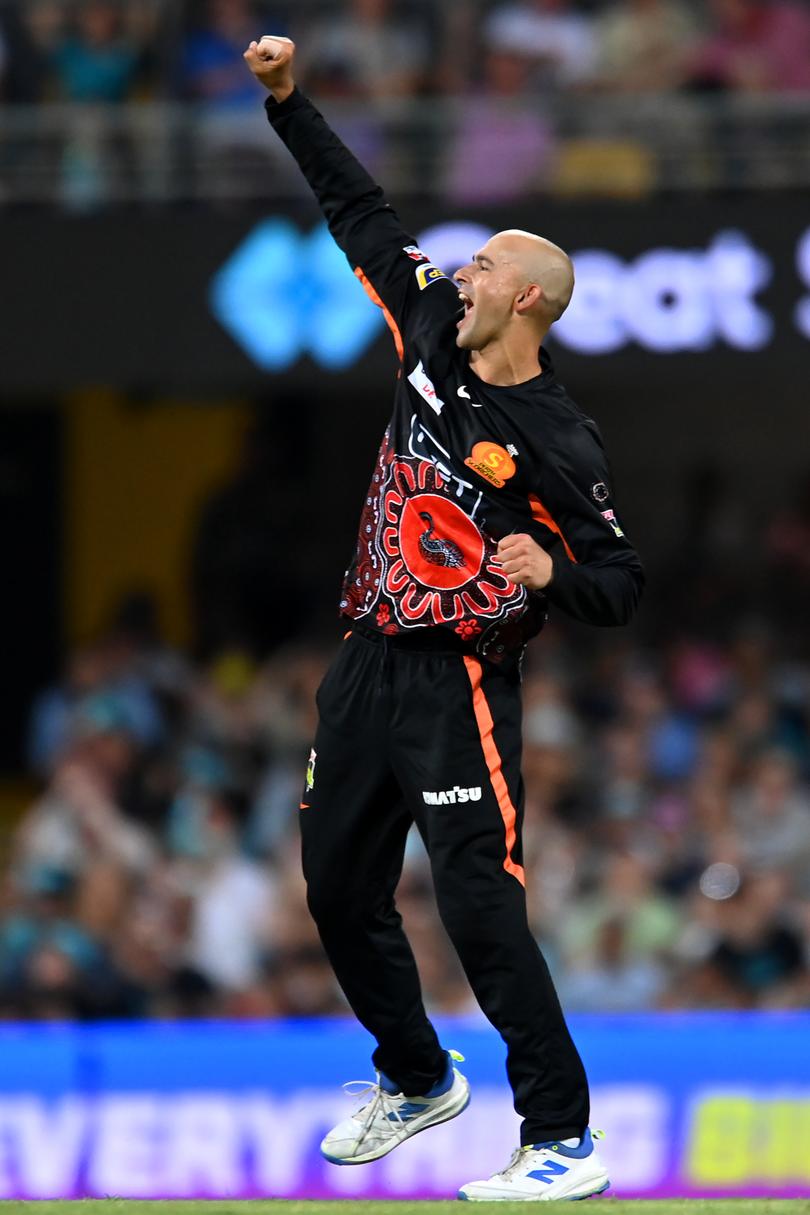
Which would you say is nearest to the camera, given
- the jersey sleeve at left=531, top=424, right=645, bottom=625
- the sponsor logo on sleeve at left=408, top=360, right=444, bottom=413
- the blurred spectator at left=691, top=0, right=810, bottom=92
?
the jersey sleeve at left=531, top=424, right=645, bottom=625

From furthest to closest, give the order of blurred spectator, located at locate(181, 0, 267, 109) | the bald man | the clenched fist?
1. blurred spectator, located at locate(181, 0, 267, 109)
2. the bald man
3. the clenched fist

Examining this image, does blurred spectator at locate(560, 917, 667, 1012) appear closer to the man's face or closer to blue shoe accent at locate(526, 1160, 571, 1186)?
blue shoe accent at locate(526, 1160, 571, 1186)

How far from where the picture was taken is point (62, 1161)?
7.32 metres

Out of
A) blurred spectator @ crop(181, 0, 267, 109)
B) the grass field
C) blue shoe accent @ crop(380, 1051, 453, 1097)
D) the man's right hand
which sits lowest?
the grass field

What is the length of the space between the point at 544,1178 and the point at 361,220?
2.23 metres

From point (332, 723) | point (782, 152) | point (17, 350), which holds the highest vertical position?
point (782, 152)

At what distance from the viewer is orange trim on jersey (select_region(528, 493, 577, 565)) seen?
4.86 meters

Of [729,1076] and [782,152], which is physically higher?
[782,152]

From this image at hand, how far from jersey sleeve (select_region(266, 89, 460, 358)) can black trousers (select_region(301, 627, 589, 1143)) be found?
82 centimetres

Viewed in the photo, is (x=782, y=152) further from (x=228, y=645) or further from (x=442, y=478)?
(x=442, y=478)

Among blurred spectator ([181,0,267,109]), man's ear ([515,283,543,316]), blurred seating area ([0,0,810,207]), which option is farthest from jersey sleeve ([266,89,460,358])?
blurred spectator ([181,0,267,109])

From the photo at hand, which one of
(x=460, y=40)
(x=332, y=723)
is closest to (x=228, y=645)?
(x=460, y=40)

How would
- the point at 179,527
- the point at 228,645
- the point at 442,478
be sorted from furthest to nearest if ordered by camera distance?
the point at 179,527
the point at 228,645
the point at 442,478

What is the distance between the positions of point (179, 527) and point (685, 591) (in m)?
3.34
